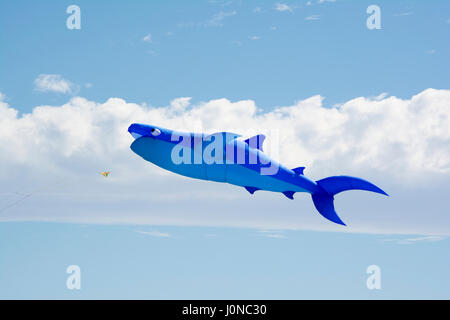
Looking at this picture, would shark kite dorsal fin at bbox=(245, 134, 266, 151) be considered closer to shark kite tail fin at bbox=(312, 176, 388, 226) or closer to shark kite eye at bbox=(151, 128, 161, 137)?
shark kite tail fin at bbox=(312, 176, 388, 226)

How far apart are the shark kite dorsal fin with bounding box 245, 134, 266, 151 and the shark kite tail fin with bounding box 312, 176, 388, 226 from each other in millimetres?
2382

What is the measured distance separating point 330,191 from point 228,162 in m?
3.66

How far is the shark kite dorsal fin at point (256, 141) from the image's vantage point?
620 inches

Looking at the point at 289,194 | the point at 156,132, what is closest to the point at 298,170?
the point at 289,194

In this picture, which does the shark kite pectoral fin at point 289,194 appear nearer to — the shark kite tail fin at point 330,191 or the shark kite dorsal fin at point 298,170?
the shark kite dorsal fin at point 298,170

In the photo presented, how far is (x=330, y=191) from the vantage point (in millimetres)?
16141

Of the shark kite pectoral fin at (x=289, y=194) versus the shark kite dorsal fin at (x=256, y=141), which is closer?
the shark kite dorsal fin at (x=256, y=141)

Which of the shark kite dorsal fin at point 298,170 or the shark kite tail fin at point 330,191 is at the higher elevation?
the shark kite dorsal fin at point 298,170

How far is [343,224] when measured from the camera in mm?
16000

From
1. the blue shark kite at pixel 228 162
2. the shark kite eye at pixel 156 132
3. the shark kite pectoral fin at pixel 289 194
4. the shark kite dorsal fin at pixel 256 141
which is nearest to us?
the blue shark kite at pixel 228 162

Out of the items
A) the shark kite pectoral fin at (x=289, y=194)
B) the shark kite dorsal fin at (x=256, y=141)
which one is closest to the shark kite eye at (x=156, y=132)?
the shark kite dorsal fin at (x=256, y=141)

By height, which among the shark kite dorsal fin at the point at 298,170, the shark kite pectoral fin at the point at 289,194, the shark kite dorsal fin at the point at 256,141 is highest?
the shark kite dorsal fin at the point at 256,141

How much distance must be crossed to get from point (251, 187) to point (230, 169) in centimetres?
99
